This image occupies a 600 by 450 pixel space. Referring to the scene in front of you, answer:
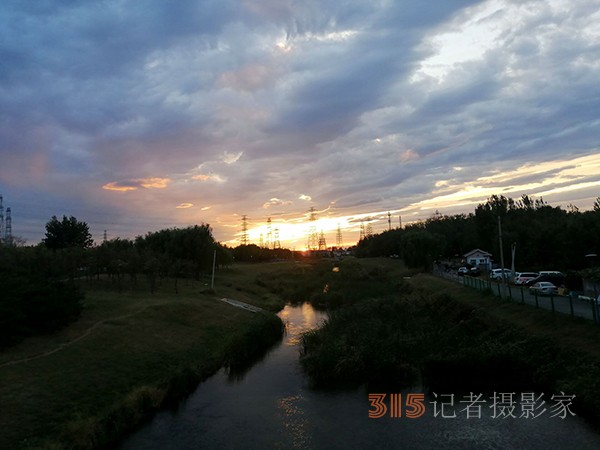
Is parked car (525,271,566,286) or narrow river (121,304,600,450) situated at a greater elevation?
parked car (525,271,566,286)

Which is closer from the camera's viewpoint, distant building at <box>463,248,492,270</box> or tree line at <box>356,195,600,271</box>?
tree line at <box>356,195,600,271</box>

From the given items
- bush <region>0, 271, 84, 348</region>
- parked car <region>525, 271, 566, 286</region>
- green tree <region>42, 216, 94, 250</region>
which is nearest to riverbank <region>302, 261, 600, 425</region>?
parked car <region>525, 271, 566, 286</region>

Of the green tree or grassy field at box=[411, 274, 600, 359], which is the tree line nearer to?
grassy field at box=[411, 274, 600, 359]

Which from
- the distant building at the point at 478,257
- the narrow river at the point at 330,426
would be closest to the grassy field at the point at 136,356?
the narrow river at the point at 330,426

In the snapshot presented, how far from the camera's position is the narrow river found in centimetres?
2056

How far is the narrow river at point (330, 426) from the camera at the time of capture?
810 inches

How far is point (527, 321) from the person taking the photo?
111ft

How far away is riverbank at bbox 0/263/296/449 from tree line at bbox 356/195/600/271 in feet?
126

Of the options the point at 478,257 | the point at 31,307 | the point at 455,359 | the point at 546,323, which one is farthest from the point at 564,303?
the point at 478,257

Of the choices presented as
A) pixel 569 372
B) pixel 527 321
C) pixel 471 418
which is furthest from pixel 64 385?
pixel 527 321

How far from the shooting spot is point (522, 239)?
91562 millimetres

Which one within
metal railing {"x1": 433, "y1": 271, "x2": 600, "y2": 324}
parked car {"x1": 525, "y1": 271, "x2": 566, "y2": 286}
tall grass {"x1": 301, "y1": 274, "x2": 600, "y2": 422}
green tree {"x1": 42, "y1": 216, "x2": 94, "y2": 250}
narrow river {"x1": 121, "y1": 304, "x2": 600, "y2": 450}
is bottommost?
narrow river {"x1": 121, "y1": 304, "x2": 600, "y2": 450}

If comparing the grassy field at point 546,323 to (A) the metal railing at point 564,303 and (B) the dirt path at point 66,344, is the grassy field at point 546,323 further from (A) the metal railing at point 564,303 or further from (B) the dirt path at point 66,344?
(B) the dirt path at point 66,344

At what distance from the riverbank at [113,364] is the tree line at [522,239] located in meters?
38.3
